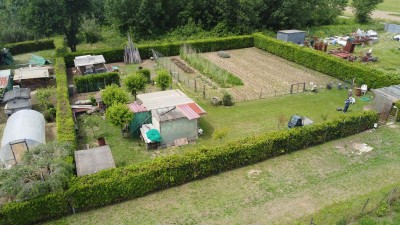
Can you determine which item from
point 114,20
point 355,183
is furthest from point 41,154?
point 114,20

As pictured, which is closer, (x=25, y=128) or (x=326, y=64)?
(x=25, y=128)

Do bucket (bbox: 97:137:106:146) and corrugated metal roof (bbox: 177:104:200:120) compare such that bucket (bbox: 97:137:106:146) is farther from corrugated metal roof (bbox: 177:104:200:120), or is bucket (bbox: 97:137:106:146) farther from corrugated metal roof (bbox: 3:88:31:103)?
corrugated metal roof (bbox: 3:88:31:103)

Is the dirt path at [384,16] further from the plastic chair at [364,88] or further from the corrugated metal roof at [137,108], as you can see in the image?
the corrugated metal roof at [137,108]

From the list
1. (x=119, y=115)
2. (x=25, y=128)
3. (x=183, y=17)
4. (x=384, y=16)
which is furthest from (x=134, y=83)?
(x=384, y=16)

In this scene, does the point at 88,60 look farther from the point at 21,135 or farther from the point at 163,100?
the point at 21,135

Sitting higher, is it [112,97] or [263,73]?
[112,97]

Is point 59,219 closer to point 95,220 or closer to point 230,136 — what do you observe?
point 95,220
